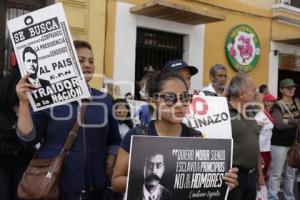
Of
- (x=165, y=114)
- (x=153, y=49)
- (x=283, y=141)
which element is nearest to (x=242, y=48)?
(x=153, y=49)

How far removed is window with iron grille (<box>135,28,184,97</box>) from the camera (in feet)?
31.1

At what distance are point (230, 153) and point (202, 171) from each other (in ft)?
0.69

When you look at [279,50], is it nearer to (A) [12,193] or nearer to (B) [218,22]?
(B) [218,22]

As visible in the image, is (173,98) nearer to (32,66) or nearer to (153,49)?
(32,66)

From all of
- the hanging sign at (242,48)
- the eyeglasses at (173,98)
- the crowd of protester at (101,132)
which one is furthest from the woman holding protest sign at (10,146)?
the hanging sign at (242,48)

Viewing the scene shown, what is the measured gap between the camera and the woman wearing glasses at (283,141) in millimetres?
7103

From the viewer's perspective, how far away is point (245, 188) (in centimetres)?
429

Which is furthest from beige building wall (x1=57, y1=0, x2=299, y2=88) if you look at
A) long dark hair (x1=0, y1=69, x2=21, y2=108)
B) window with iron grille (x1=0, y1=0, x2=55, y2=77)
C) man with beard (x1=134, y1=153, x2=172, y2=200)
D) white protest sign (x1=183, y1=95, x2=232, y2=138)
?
man with beard (x1=134, y1=153, x2=172, y2=200)

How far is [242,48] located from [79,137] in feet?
27.3

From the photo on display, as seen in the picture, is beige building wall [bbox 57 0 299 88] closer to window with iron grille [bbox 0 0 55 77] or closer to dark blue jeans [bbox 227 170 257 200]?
window with iron grille [bbox 0 0 55 77]

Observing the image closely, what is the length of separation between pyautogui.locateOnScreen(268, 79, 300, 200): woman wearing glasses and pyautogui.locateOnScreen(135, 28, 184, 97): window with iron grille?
3.02 metres

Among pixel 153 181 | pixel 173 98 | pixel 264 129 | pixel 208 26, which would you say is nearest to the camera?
pixel 153 181

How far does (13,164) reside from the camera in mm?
3602

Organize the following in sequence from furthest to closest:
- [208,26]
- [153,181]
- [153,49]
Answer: [208,26], [153,49], [153,181]
